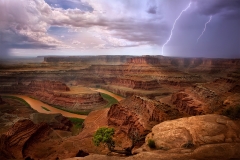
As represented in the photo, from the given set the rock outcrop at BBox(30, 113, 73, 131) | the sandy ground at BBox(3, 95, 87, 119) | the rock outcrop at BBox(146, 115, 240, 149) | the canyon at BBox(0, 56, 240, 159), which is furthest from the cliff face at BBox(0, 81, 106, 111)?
the rock outcrop at BBox(146, 115, 240, 149)

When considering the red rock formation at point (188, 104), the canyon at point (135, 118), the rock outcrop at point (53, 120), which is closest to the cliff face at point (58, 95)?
the canyon at point (135, 118)

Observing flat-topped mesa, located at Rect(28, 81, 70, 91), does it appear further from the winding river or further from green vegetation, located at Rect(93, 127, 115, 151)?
green vegetation, located at Rect(93, 127, 115, 151)

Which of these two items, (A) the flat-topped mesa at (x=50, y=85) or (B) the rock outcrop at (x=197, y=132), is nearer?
(B) the rock outcrop at (x=197, y=132)

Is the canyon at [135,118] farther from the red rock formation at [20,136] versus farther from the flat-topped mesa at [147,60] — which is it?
the flat-topped mesa at [147,60]

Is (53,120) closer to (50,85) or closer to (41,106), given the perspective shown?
(41,106)

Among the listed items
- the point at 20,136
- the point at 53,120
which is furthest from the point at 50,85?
the point at 20,136

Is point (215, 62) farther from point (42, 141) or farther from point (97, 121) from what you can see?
point (42, 141)
